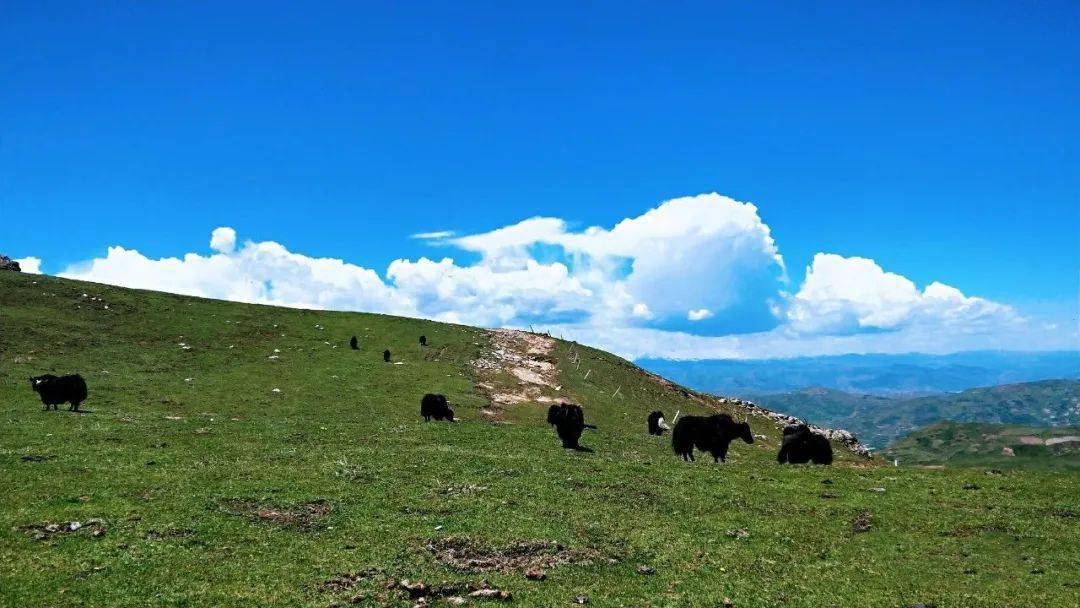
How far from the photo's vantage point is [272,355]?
6194cm

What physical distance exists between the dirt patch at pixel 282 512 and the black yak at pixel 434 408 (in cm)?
2563

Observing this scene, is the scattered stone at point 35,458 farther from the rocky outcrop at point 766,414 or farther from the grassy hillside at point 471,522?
the rocky outcrop at point 766,414

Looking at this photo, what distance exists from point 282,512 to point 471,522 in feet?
18.9

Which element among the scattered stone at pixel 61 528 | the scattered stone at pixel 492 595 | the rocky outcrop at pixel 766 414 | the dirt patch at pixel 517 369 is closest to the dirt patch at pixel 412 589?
the scattered stone at pixel 492 595

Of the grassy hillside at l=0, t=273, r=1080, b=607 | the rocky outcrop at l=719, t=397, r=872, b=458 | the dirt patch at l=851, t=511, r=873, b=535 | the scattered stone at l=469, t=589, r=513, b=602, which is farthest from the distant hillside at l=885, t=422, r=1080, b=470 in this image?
the scattered stone at l=469, t=589, r=513, b=602

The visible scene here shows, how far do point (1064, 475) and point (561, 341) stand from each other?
59200 mm

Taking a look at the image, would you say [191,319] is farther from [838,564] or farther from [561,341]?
[838,564]

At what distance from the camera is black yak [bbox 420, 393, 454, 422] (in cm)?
4600

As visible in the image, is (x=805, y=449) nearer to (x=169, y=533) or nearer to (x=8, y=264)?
(x=169, y=533)

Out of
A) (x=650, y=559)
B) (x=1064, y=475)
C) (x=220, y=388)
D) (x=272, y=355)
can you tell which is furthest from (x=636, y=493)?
(x=272, y=355)

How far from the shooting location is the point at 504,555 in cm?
1650

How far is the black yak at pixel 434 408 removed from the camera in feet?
151

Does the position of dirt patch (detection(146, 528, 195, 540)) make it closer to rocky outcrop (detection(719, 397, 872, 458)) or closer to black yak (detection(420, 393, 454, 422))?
black yak (detection(420, 393, 454, 422))

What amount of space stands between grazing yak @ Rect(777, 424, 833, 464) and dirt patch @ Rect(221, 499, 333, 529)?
937 inches
